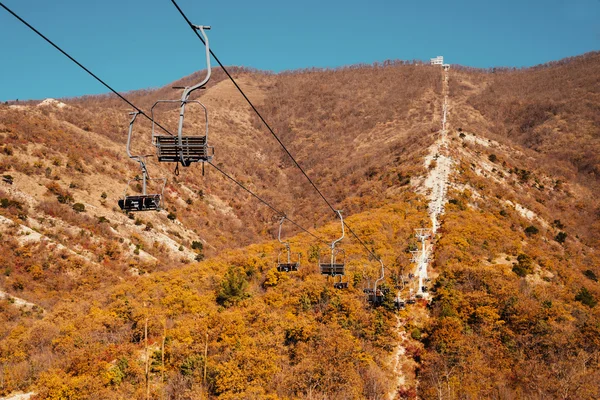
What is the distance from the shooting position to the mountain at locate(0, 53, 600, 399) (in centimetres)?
2408

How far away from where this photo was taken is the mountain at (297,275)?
2408cm

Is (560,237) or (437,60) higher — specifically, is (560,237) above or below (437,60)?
below

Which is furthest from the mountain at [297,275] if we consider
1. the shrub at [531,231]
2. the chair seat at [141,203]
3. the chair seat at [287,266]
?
the chair seat at [141,203]

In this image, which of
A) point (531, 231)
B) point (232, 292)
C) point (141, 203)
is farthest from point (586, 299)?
point (141, 203)

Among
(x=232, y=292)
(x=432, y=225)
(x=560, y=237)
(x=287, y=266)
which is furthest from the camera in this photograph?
(x=560, y=237)

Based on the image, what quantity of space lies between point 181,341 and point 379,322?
13.3 metres

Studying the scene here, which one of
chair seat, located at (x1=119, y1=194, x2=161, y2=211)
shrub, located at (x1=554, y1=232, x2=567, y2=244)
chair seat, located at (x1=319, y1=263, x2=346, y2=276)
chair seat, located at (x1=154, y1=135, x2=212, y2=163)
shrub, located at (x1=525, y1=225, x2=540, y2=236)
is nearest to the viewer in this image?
chair seat, located at (x1=154, y1=135, x2=212, y2=163)

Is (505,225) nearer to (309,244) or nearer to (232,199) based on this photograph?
(309,244)

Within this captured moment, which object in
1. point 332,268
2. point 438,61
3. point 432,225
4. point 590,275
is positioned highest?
point 438,61

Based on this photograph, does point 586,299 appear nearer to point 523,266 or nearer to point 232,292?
point 523,266

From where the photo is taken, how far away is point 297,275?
37.0 metres

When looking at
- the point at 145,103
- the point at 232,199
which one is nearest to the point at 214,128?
the point at 232,199

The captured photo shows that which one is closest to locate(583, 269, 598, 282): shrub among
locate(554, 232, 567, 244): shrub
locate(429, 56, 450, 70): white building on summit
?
locate(554, 232, 567, 244): shrub

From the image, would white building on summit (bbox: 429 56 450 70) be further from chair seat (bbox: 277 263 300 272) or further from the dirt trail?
chair seat (bbox: 277 263 300 272)
